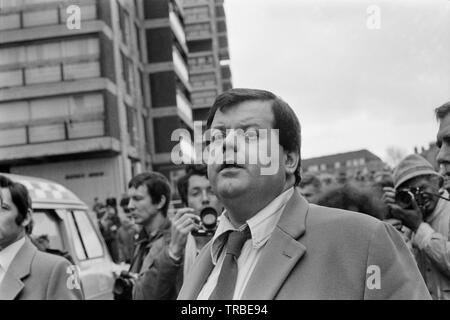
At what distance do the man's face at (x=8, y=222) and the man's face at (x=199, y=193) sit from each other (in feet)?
3.11

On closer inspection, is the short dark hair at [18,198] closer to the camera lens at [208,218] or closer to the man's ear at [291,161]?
the camera lens at [208,218]

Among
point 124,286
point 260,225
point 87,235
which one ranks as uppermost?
point 260,225

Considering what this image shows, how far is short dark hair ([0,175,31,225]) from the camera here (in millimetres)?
2449

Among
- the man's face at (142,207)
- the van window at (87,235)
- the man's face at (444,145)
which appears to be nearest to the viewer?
the man's face at (444,145)

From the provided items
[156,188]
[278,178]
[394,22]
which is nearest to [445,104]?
[394,22]

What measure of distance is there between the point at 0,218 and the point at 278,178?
4.58ft

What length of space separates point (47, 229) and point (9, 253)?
217 cm

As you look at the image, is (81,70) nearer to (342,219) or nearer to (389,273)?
(342,219)

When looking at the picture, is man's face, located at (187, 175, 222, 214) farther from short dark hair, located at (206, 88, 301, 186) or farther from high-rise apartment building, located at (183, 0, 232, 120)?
short dark hair, located at (206, 88, 301, 186)

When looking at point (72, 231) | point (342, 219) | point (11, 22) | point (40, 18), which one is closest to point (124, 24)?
point (40, 18)

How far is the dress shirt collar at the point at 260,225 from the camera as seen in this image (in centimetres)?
138

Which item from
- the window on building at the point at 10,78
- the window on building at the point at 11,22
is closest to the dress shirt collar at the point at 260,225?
the window on building at the point at 11,22

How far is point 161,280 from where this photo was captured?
2.65 m

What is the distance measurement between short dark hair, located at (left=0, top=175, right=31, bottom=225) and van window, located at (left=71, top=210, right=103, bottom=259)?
7.98 ft
